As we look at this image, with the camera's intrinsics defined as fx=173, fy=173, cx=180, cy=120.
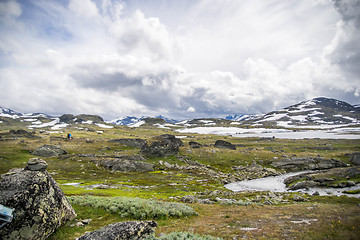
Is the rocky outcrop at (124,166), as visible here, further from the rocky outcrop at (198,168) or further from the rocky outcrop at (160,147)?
the rocky outcrop at (160,147)

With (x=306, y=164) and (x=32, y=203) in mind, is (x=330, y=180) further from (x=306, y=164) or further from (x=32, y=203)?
(x=32, y=203)

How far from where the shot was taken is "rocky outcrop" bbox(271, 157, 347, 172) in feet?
301

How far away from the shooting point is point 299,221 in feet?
59.8

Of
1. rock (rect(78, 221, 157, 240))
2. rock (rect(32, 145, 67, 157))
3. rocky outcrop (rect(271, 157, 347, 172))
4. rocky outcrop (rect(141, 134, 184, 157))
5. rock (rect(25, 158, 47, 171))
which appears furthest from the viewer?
rocky outcrop (rect(141, 134, 184, 157))

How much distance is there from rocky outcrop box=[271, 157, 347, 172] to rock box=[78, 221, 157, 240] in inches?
4247

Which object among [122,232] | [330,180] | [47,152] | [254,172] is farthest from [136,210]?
[47,152]

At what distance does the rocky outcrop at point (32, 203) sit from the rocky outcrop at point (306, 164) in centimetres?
11121

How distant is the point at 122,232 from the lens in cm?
1245

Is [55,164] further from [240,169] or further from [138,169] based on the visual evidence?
[240,169]

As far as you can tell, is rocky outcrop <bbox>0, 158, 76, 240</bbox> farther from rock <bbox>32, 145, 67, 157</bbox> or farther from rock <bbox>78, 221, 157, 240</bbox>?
rock <bbox>32, 145, 67, 157</bbox>

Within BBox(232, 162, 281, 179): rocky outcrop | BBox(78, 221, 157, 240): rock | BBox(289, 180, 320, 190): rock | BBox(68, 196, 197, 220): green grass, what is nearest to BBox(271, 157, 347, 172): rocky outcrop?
BBox(232, 162, 281, 179): rocky outcrop

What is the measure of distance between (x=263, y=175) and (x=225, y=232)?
8223cm

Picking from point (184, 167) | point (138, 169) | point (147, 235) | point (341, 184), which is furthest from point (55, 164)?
point (341, 184)

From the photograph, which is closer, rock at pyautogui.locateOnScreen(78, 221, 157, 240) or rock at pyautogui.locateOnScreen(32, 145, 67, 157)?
rock at pyautogui.locateOnScreen(78, 221, 157, 240)
